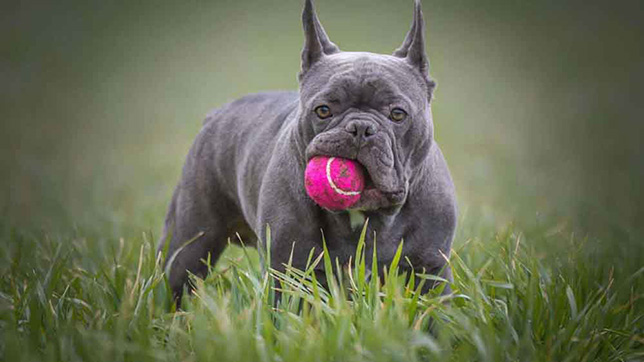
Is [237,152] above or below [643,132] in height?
above

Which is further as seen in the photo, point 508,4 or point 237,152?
point 508,4

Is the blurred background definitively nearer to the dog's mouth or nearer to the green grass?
the green grass

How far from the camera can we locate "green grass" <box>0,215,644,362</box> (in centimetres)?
251

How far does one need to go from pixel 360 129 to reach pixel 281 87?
13408mm

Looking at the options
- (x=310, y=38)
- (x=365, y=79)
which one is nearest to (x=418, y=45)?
(x=365, y=79)

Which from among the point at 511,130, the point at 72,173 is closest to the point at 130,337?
the point at 72,173

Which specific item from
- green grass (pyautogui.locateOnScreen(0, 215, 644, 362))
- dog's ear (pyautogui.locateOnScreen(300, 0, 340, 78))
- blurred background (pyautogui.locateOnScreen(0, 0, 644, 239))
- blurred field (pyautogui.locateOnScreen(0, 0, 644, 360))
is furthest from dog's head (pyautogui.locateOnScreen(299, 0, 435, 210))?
blurred background (pyautogui.locateOnScreen(0, 0, 644, 239))

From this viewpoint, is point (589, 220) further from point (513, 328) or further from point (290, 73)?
point (290, 73)

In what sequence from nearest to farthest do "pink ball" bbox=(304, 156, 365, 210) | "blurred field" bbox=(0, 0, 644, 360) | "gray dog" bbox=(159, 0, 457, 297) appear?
"pink ball" bbox=(304, 156, 365, 210) → "gray dog" bbox=(159, 0, 457, 297) → "blurred field" bbox=(0, 0, 644, 360)

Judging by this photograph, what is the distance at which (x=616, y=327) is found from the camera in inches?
125

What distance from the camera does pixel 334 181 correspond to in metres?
2.96

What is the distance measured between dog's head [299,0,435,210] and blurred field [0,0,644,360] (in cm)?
63

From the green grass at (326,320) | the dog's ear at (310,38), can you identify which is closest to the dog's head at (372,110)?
the dog's ear at (310,38)

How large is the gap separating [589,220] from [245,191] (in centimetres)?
355
